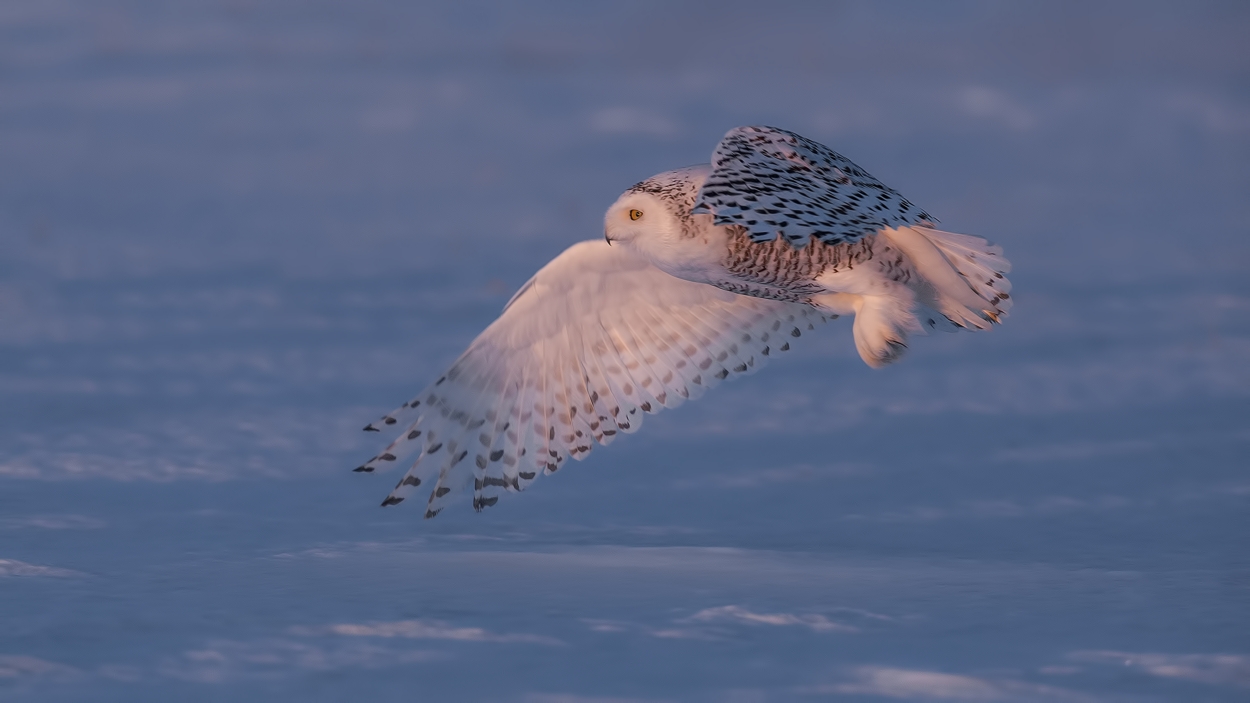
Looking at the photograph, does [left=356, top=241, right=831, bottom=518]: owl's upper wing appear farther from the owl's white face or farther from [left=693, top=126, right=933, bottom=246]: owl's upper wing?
[left=693, top=126, right=933, bottom=246]: owl's upper wing

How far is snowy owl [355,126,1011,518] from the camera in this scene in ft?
19.0

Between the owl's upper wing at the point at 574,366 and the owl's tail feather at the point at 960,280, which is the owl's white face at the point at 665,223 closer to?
the owl's upper wing at the point at 574,366

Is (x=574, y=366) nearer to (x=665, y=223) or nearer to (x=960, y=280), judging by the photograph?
(x=665, y=223)

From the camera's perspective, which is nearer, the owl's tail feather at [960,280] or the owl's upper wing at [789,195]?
the owl's upper wing at [789,195]

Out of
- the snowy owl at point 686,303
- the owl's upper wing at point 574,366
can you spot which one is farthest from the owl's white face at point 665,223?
the owl's upper wing at point 574,366

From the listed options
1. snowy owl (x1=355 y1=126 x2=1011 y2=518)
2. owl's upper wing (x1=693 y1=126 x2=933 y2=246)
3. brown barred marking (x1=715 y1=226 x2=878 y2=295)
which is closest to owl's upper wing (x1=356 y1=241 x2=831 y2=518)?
snowy owl (x1=355 y1=126 x2=1011 y2=518)

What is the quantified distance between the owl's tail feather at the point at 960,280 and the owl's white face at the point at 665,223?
3.17 feet

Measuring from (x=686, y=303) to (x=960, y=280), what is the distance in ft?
5.26

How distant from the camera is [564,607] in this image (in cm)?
622

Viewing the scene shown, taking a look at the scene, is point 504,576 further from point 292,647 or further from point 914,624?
point 914,624

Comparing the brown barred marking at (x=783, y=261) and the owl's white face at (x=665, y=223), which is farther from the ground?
the owl's white face at (x=665, y=223)

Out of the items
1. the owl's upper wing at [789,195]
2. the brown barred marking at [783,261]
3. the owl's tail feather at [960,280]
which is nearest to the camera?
the owl's upper wing at [789,195]

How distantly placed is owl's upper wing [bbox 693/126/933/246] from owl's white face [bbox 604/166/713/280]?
0.24m

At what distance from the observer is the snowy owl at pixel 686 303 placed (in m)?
5.80
